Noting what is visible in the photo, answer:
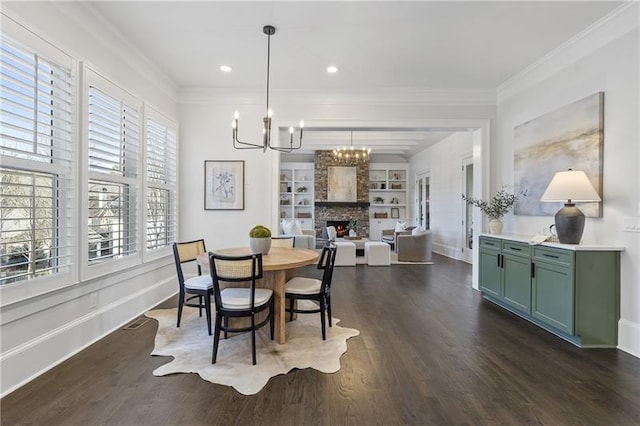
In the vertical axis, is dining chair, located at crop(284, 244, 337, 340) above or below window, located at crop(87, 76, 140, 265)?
below

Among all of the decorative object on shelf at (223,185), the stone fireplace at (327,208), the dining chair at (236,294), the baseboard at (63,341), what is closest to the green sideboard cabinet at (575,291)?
the dining chair at (236,294)

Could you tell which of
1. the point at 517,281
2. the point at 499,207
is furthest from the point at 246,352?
the point at 499,207

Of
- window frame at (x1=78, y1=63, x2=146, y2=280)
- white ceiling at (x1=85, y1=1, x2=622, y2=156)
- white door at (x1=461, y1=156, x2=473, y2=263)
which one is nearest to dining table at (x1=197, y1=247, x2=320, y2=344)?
window frame at (x1=78, y1=63, x2=146, y2=280)

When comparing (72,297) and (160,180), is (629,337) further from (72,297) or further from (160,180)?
(160,180)

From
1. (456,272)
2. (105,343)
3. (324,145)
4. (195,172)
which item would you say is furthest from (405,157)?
(105,343)

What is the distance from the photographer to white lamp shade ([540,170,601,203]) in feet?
9.96

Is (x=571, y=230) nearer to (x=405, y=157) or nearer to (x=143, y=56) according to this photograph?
(x=143, y=56)

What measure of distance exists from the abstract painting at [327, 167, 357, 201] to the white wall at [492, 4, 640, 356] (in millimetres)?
7359

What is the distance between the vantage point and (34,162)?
93.5 inches

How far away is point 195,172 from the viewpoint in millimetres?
5008

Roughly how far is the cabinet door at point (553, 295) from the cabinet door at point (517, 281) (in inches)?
3.6

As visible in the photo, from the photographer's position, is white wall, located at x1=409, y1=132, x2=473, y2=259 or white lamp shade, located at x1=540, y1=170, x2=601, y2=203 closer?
white lamp shade, located at x1=540, y1=170, x2=601, y2=203

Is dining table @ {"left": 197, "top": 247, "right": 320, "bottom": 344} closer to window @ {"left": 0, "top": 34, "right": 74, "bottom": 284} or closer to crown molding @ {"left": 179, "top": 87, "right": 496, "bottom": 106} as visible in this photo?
window @ {"left": 0, "top": 34, "right": 74, "bottom": 284}

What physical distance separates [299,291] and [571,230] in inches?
104
